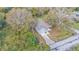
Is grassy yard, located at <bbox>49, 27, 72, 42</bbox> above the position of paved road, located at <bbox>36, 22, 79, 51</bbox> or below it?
above

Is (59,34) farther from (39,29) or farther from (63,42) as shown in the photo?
(39,29)

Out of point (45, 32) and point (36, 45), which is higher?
point (45, 32)

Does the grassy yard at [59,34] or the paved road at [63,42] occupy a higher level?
the grassy yard at [59,34]

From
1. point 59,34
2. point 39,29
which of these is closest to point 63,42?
point 59,34
